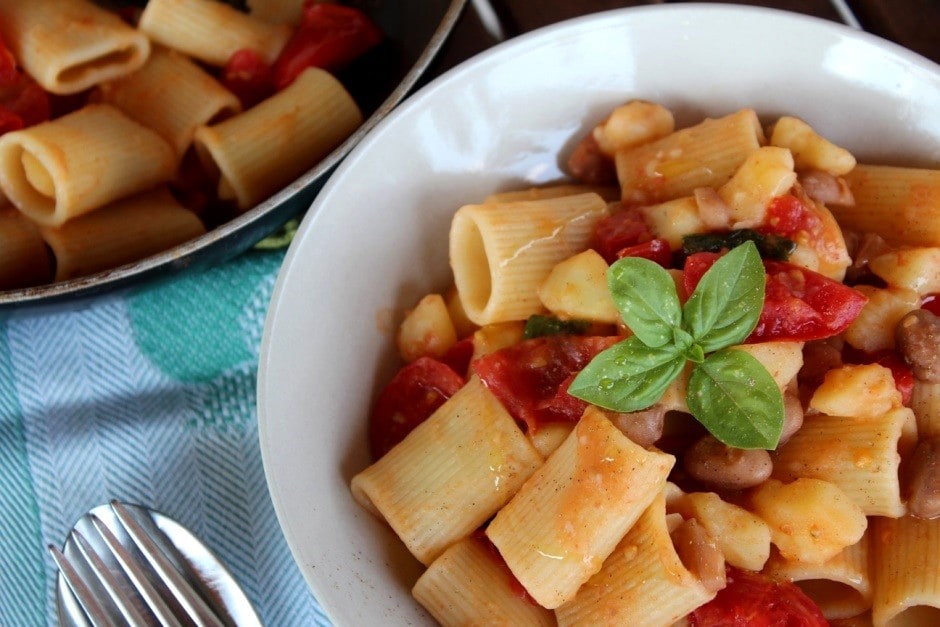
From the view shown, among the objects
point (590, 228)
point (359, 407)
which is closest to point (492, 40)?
point (590, 228)

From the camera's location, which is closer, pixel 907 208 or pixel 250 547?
pixel 907 208

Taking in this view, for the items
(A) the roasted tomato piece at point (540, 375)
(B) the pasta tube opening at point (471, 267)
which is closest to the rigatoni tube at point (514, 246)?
(B) the pasta tube opening at point (471, 267)

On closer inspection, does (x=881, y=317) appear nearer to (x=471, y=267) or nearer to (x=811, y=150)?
(x=811, y=150)

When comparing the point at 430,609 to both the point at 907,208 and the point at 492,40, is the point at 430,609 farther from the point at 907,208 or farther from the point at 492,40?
the point at 492,40

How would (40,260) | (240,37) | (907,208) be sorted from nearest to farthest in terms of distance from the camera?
(907,208)
(40,260)
(240,37)

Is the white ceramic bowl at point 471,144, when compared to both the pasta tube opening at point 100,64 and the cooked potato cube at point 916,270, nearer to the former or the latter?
the cooked potato cube at point 916,270
